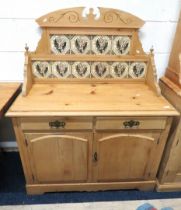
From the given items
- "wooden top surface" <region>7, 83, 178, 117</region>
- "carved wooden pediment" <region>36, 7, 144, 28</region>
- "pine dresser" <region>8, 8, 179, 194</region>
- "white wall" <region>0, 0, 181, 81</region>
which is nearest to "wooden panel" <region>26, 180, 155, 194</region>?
"pine dresser" <region>8, 8, 179, 194</region>

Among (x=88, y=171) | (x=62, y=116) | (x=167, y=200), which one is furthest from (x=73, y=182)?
(x=167, y=200)

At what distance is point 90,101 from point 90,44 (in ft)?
1.48

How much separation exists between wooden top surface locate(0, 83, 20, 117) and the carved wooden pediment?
508mm

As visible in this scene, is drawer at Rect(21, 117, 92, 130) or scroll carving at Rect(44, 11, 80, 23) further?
scroll carving at Rect(44, 11, 80, 23)

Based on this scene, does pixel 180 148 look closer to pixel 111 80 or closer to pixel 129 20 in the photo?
pixel 111 80

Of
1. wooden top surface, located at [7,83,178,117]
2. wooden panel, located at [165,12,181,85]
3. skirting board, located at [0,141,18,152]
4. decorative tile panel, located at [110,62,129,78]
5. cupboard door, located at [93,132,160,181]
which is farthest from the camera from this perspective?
Result: skirting board, located at [0,141,18,152]

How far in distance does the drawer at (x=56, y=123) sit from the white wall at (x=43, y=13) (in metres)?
0.58

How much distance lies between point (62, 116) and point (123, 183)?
0.75 meters

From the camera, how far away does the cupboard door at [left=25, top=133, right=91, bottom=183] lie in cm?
119

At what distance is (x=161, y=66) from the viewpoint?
154 centimetres

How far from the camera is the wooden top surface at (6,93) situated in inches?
46.4

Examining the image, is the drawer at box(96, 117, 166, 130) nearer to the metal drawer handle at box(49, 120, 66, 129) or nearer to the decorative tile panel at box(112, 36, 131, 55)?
the metal drawer handle at box(49, 120, 66, 129)

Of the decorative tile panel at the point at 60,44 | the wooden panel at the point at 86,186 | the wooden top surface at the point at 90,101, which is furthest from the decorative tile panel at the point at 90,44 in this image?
the wooden panel at the point at 86,186

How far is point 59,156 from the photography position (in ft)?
4.13
